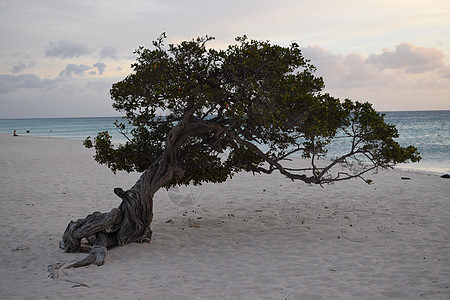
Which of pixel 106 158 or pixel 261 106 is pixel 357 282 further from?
pixel 106 158

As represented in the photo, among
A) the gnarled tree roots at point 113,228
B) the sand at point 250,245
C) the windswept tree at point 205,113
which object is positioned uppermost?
the windswept tree at point 205,113

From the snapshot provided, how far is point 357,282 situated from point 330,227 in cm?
362

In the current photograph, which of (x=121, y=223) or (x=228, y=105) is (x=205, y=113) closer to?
(x=228, y=105)

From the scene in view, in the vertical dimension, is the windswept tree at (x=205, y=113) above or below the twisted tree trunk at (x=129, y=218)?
above

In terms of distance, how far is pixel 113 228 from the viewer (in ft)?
28.1

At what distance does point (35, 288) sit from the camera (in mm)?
6422

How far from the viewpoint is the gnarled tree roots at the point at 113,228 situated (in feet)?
27.0

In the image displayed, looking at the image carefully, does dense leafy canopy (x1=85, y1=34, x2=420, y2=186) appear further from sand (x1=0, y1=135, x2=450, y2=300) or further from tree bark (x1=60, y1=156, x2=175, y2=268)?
sand (x1=0, y1=135, x2=450, y2=300)

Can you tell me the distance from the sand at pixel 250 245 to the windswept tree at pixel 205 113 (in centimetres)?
72

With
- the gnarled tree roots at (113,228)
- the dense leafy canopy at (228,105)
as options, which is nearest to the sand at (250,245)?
the gnarled tree roots at (113,228)

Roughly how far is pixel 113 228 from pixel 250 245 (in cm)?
315

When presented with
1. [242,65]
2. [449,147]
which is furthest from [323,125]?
[449,147]

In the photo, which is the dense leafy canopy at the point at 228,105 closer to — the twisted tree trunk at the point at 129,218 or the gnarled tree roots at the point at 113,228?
the twisted tree trunk at the point at 129,218

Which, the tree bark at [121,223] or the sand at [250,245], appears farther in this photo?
the tree bark at [121,223]
